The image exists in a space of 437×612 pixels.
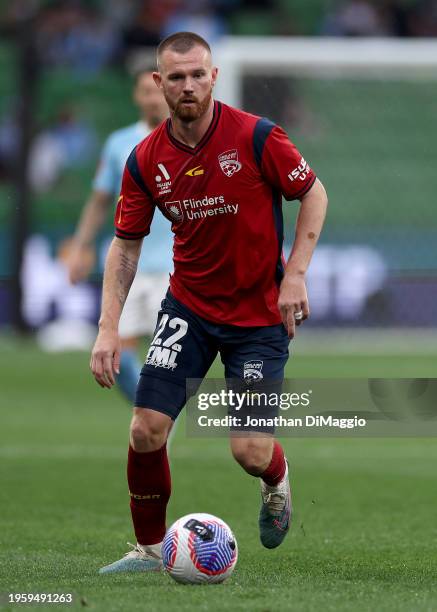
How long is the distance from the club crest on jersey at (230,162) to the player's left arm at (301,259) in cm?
29

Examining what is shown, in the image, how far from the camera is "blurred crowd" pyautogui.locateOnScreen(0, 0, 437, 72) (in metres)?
20.0

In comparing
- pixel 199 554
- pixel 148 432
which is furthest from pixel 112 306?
pixel 199 554

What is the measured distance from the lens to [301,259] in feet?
17.8

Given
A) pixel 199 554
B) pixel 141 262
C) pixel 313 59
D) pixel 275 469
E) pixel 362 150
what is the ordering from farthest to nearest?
1. pixel 362 150
2. pixel 313 59
3. pixel 141 262
4. pixel 275 469
5. pixel 199 554

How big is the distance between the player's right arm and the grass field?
819 millimetres

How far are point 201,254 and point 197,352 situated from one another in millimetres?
408

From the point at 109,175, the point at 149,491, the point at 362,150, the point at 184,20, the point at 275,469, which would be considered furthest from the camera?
the point at 184,20

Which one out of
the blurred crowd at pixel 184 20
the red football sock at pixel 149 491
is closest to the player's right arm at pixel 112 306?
the red football sock at pixel 149 491

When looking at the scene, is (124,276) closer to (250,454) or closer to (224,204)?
(224,204)

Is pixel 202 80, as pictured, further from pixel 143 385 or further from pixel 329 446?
pixel 329 446

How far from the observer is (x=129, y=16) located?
816 inches

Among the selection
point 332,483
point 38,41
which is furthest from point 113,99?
point 332,483

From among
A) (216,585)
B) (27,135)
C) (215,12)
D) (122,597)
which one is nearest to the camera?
(122,597)

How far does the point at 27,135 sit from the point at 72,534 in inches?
445
